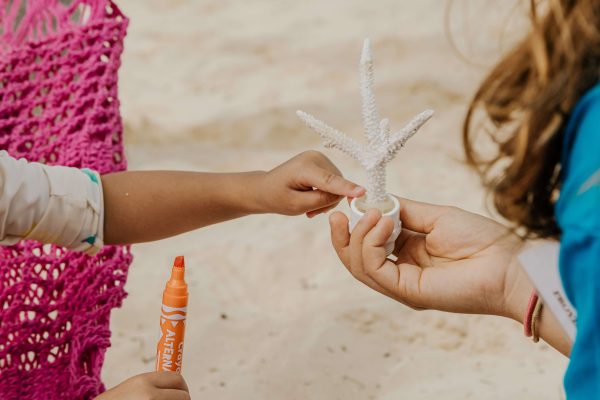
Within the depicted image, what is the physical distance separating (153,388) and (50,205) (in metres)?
0.34

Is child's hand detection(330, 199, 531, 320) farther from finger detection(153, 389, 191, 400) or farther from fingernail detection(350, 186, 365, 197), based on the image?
finger detection(153, 389, 191, 400)

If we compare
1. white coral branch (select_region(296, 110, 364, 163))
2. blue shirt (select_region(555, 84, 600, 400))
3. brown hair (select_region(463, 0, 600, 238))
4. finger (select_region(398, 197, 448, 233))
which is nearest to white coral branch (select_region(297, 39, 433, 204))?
white coral branch (select_region(296, 110, 364, 163))

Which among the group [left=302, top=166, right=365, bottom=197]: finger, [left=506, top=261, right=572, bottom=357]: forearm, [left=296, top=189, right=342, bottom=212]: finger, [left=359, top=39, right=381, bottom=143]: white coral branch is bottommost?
[left=506, top=261, right=572, bottom=357]: forearm

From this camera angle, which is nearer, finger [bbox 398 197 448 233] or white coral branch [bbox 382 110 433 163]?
white coral branch [bbox 382 110 433 163]

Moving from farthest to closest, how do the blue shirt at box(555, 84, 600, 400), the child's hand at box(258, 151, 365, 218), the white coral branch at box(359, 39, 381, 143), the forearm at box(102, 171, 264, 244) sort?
the forearm at box(102, 171, 264, 244) → the child's hand at box(258, 151, 365, 218) → the white coral branch at box(359, 39, 381, 143) → the blue shirt at box(555, 84, 600, 400)

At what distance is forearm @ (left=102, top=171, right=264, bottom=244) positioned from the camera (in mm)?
1429

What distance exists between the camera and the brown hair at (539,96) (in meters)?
0.73

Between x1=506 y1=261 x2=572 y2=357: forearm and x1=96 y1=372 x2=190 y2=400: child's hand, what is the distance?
513 millimetres

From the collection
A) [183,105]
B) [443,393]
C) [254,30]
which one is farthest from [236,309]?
[254,30]

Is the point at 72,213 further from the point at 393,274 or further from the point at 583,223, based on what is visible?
the point at 583,223

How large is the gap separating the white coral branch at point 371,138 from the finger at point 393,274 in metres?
0.08

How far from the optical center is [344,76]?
3.04 m

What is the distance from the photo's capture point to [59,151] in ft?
5.12

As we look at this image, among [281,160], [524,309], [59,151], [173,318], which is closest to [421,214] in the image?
[524,309]
